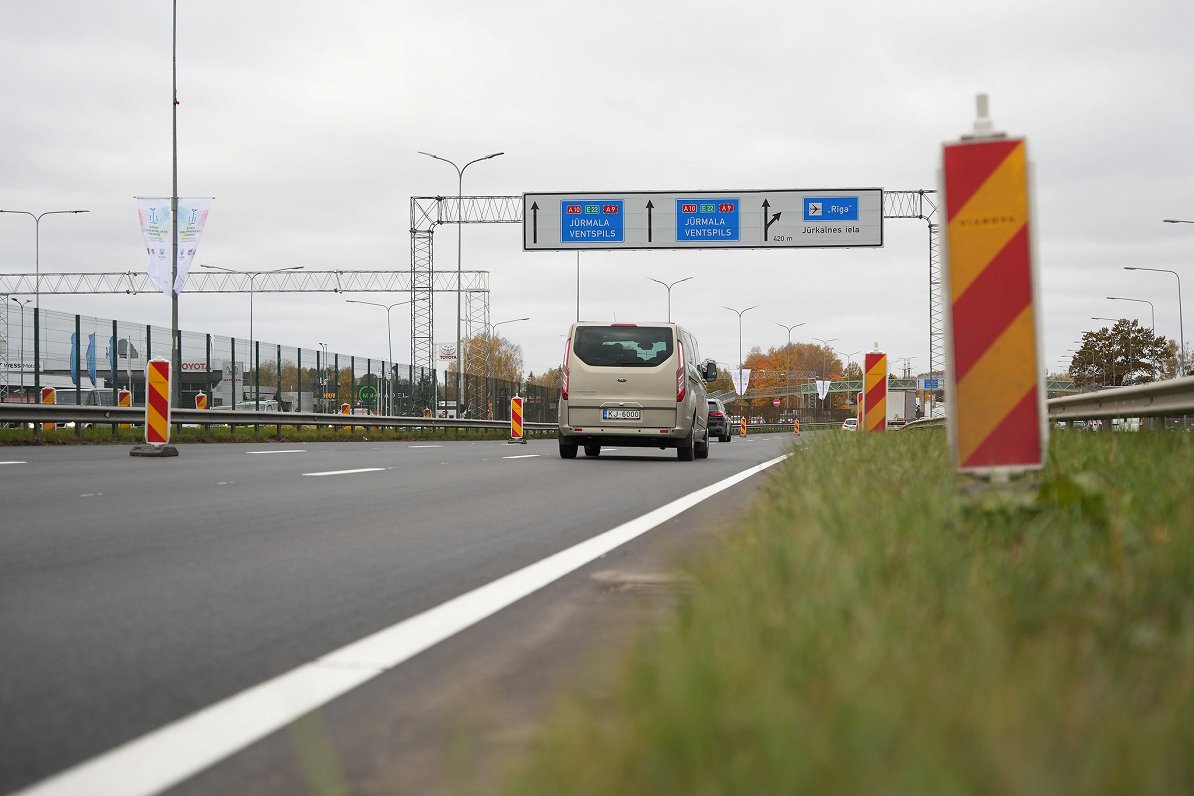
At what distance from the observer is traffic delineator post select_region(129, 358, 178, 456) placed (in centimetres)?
1730

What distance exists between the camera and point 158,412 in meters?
17.8

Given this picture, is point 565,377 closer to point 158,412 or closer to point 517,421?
point 158,412

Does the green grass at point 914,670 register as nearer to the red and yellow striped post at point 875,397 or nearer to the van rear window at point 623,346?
the van rear window at point 623,346

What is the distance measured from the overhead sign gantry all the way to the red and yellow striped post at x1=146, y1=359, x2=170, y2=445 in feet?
77.9

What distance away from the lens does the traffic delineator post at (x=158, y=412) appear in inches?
681

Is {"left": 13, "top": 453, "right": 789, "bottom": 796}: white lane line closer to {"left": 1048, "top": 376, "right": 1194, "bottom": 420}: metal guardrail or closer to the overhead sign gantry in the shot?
{"left": 1048, "top": 376, "right": 1194, "bottom": 420}: metal guardrail

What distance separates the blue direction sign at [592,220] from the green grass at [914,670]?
3603 cm

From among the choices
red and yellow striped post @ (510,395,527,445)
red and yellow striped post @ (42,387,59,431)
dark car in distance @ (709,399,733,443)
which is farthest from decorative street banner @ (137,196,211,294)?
dark car in distance @ (709,399,733,443)

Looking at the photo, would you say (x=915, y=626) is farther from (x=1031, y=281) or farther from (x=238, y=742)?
(x=1031, y=281)

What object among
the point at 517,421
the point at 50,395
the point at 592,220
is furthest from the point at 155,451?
the point at 592,220

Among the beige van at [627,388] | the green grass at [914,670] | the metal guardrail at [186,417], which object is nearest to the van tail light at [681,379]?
the beige van at [627,388]

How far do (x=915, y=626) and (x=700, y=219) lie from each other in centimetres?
3763

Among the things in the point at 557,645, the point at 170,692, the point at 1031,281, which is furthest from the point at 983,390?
the point at 170,692

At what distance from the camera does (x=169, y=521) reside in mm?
7578
